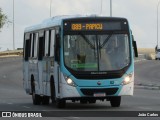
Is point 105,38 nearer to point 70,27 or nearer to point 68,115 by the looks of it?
point 70,27

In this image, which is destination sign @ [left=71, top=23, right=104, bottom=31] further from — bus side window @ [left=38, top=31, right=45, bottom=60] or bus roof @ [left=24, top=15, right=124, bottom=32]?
bus side window @ [left=38, top=31, right=45, bottom=60]

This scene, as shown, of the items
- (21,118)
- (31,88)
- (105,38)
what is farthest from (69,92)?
(31,88)

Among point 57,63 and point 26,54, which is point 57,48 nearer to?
point 57,63

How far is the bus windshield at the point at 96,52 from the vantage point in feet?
80.9

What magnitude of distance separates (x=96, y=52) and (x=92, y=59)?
0.26 m

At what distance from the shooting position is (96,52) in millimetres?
24750

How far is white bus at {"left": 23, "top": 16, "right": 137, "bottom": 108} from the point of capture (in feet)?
80.2

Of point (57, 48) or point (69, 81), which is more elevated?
point (57, 48)

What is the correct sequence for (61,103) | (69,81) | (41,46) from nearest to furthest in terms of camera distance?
(69,81) → (61,103) → (41,46)

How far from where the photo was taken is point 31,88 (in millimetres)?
30188

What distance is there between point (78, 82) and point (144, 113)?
11.1 ft

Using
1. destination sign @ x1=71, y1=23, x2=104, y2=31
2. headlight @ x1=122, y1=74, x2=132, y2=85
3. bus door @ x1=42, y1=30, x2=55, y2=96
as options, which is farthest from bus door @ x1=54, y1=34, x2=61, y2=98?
headlight @ x1=122, y1=74, x2=132, y2=85

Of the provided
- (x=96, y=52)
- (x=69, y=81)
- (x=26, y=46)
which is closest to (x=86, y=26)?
(x=96, y=52)

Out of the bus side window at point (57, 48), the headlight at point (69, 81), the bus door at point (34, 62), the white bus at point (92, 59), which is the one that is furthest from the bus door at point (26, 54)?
the headlight at point (69, 81)
